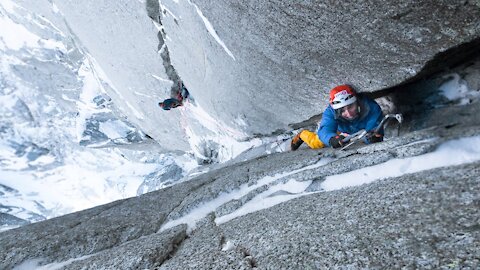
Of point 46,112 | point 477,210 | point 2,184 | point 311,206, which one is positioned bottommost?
point 477,210

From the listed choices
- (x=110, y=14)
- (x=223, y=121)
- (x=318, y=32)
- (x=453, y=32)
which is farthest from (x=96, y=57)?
(x=453, y=32)

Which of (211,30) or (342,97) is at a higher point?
(211,30)

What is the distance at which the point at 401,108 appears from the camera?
7.55 metres

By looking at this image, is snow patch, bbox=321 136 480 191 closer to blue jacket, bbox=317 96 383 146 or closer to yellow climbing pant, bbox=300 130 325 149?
blue jacket, bbox=317 96 383 146

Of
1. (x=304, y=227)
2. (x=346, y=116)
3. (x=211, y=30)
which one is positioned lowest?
(x=304, y=227)

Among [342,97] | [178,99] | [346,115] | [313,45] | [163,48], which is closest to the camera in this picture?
[313,45]

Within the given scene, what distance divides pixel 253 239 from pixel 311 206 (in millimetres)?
810

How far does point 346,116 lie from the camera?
271 inches

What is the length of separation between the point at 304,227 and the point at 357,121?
423 centimetres

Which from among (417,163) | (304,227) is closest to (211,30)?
(417,163)

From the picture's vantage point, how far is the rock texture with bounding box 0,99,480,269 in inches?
103

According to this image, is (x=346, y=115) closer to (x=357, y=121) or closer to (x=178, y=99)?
(x=357, y=121)

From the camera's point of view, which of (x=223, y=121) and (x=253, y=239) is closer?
(x=253, y=239)

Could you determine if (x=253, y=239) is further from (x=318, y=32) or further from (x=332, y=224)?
(x=318, y=32)
